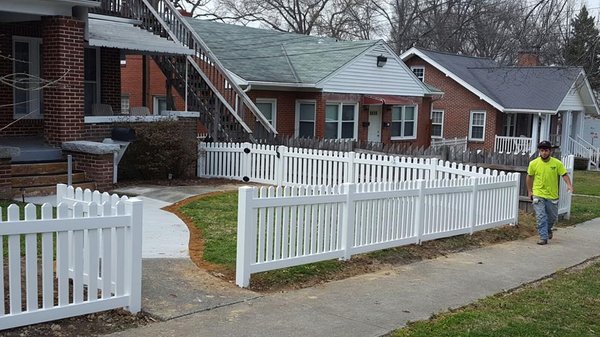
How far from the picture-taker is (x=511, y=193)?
11562 millimetres

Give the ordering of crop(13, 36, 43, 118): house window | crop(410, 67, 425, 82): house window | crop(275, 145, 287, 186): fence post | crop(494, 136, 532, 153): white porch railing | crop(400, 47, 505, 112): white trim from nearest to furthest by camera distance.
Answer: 1. crop(13, 36, 43, 118): house window
2. crop(275, 145, 287, 186): fence post
3. crop(494, 136, 532, 153): white porch railing
4. crop(400, 47, 505, 112): white trim
5. crop(410, 67, 425, 82): house window

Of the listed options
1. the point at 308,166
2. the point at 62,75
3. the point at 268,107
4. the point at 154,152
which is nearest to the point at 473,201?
the point at 308,166

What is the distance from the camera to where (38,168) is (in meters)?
12.7

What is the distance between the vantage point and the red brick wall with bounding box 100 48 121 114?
56.6 feet

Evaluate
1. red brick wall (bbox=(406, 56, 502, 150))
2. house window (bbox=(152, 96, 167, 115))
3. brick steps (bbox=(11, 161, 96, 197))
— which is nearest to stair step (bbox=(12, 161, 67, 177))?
brick steps (bbox=(11, 161, 96, 197))

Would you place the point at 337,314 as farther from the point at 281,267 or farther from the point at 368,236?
the point at 368,236

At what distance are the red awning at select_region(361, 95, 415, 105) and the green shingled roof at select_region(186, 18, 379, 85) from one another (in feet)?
6.04

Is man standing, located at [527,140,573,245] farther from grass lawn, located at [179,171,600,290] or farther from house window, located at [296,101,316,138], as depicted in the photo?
house window, located at [296,101,316,138]

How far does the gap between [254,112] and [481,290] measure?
12.0m

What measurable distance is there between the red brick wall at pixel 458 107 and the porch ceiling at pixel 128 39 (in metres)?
19.7

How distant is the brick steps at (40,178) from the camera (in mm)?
11859

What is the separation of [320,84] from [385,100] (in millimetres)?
4097

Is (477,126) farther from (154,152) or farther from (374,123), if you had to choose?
(154,152)

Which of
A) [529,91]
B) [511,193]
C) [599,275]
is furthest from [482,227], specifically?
[529,91]
